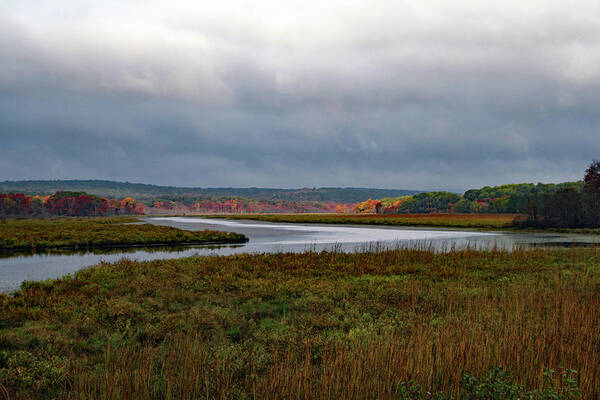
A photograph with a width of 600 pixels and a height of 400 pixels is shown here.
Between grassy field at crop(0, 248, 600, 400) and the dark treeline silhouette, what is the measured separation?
2078 inches

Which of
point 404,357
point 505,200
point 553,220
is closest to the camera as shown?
point 404,357

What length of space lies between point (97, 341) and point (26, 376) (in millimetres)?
2483

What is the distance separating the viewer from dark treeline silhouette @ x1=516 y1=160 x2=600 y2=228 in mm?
67188

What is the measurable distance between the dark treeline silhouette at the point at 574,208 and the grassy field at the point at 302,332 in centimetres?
5278

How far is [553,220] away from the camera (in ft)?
225

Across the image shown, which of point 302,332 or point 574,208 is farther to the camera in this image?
point 574,208

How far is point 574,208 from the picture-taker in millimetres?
68500

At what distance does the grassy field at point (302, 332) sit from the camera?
6184 mm

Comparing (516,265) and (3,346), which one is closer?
(3,346)

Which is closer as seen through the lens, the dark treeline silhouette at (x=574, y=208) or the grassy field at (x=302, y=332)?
the grassy field at (x=302, y=332)

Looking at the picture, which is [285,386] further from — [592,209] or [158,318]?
[592,209]

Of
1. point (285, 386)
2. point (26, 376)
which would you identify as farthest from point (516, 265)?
point (26, 376)

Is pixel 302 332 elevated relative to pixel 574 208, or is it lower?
lower

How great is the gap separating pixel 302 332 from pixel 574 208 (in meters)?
74.7
